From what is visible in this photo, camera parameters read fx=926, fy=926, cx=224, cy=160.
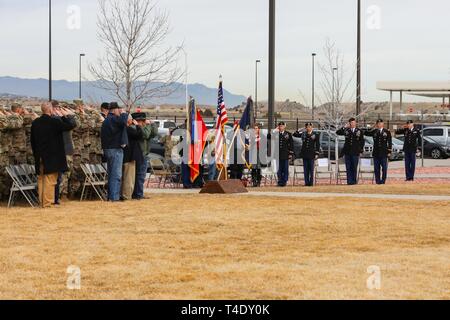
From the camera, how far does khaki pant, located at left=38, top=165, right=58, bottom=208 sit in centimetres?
1705

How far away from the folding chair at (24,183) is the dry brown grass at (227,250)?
735 millimetres

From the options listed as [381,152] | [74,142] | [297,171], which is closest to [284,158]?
[381,152]

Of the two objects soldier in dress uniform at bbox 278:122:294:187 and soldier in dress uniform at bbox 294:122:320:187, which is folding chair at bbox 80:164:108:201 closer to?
soldier in dress uniform at bbox 278:122:294:187

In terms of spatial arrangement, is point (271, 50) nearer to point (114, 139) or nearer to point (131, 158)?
point (131, 158)

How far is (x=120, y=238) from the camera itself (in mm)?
13023

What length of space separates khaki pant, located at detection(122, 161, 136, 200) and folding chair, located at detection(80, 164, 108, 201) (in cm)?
46

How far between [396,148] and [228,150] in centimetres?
1924

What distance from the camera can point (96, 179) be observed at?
63.0ft

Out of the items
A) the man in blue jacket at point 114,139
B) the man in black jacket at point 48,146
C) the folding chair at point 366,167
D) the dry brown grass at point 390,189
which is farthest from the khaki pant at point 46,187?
the folding chair at point 366,167

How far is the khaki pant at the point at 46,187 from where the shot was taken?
1705cm

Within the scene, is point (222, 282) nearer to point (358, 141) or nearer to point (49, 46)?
point (358, 141)

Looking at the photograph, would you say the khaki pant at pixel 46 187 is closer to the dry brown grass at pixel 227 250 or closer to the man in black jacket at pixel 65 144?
the man in black jacket at pixel 65 144
